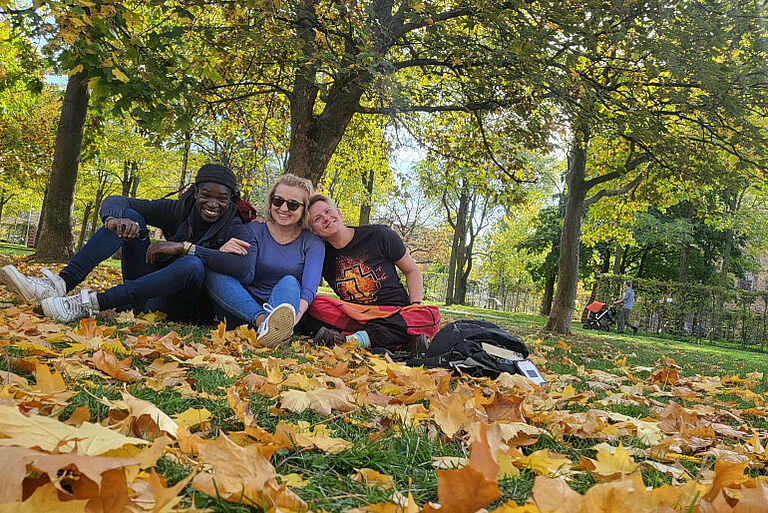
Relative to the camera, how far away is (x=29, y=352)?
213cm

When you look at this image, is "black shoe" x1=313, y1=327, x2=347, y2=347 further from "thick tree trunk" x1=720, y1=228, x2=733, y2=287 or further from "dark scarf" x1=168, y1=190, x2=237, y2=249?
"thick tree trunk" x1=720, y1=228, x2=733, y2=287

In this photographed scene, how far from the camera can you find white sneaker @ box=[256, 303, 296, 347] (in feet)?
11.0

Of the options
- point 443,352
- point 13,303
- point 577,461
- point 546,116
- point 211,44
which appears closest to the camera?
point 577,461

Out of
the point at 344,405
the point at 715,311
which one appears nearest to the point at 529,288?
the point at 715,311

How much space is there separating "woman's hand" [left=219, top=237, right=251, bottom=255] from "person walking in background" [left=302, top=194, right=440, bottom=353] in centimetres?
66

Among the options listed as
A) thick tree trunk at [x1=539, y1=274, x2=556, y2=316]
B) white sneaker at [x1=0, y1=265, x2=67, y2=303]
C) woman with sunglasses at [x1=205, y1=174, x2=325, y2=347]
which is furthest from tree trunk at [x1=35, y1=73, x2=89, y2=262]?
thick tree trunk at [x1=539, y1=274, x2=556, y2=316]

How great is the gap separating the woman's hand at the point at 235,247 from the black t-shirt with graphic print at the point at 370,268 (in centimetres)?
90

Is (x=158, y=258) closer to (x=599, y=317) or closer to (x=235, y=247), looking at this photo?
(x=235, y=247)

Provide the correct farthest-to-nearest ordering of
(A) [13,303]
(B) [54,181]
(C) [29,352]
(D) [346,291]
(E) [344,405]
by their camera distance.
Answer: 1. (B) [54,181]
2. (D) [346,291]
3. (A) [13,303]
4. (C) [29,352]
5. (E) [344,405]

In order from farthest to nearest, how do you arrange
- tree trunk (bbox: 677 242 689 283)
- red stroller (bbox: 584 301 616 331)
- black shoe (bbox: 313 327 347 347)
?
1. tree trunk (bbox: 677 242 689 283)
2. red stroller (bbox: 584 301 616 331)
3. black shoe (bbox: 313 327 347 347)

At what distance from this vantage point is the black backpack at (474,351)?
122 inches

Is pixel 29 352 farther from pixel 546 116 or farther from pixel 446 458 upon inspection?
pixel 546 116

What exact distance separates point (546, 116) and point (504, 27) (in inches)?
77.7

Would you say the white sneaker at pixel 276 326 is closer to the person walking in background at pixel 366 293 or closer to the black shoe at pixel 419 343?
the person walking in background at pixel 366 293
